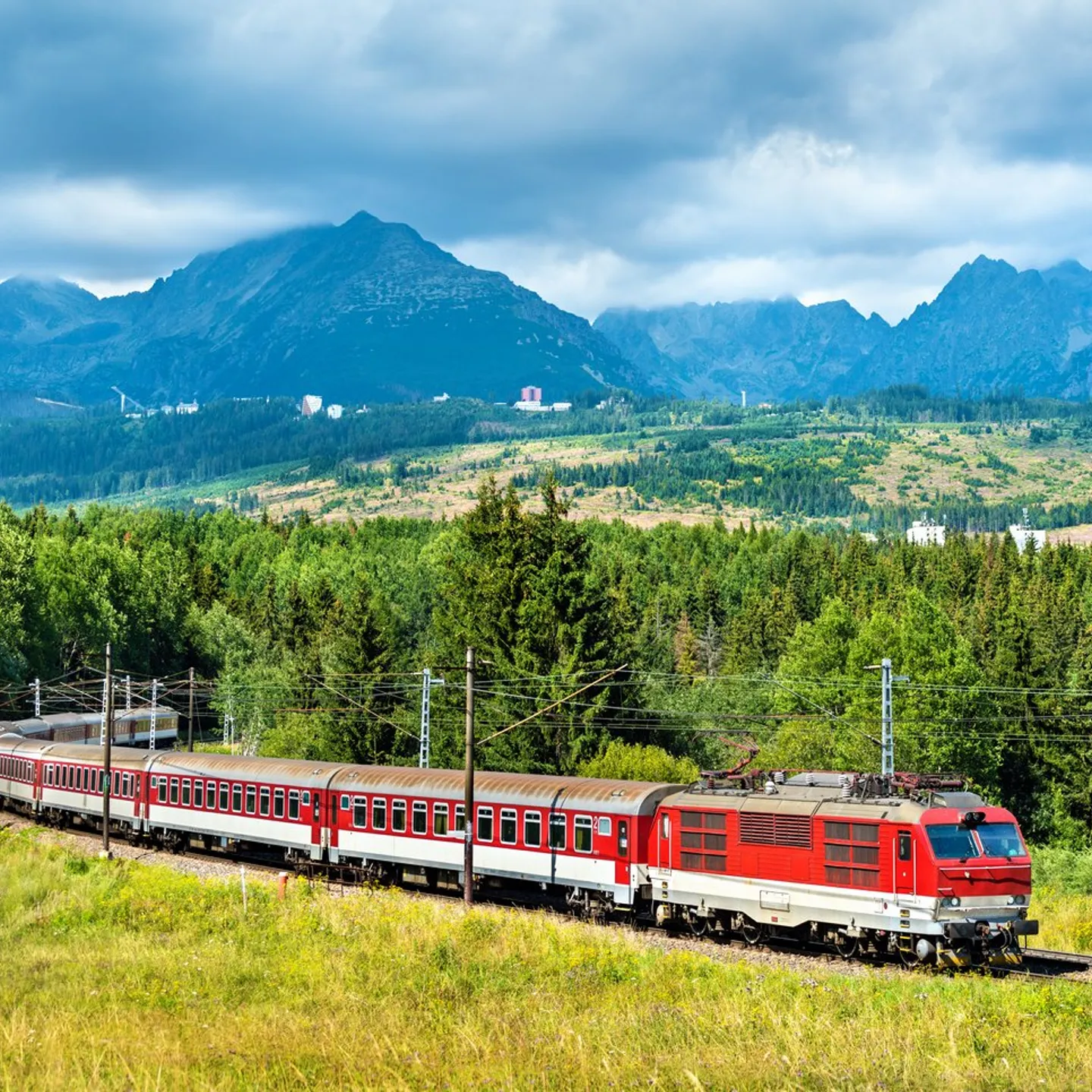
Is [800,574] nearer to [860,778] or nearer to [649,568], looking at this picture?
[649,568]

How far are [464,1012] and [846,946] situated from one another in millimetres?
12571

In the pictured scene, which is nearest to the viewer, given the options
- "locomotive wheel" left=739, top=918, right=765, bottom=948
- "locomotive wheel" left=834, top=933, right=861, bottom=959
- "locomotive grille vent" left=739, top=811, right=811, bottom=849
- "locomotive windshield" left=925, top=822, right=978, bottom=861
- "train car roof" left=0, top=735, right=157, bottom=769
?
"locomotive windshield" left=925, top=822, right=978, bottom=861

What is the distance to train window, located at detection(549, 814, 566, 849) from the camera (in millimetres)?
35625

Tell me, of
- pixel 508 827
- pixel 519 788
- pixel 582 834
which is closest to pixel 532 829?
pixel 508 827

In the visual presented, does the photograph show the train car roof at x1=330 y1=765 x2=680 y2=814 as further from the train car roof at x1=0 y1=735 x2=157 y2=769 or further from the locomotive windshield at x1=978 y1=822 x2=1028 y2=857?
the train car roof at x1=0 y1=735 x2=157 y2=769

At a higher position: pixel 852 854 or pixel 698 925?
pixel 852 854

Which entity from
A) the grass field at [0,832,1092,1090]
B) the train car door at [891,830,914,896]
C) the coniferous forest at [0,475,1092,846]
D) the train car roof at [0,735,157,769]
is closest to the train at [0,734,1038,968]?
the train car door at [891,830,914,896]

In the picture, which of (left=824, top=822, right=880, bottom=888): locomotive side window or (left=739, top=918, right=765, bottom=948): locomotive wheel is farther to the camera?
(left=739, top=918, right=765, bottom=948): locomotive wheel

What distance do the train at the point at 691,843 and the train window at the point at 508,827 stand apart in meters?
0.06

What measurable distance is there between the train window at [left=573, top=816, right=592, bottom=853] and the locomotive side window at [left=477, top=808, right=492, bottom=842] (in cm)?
352

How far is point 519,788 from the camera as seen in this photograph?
3759 centimetres

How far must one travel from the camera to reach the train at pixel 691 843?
90.1 feet

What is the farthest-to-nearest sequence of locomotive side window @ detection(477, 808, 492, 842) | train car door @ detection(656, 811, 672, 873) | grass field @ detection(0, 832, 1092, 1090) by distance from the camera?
locomotive side window @ detection(477, 808, 492, 842) → train car door @ detection(656, 811, 672, 873) → grass field @ detection(0, 832, 1092, 1090)

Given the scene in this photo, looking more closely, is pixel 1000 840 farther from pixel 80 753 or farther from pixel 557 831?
pixel 80 753
